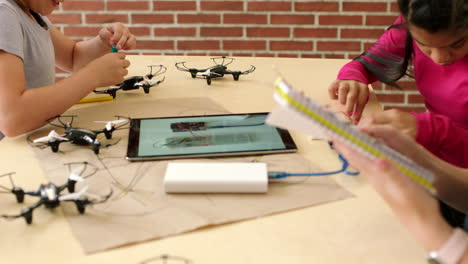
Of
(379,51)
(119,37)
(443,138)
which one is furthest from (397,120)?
(119,37)

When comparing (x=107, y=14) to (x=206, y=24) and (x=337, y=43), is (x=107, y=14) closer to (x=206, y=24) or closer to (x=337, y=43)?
(x=206, y=24)

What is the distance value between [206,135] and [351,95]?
1.19 feet

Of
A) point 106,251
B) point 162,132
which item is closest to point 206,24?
point 162,132

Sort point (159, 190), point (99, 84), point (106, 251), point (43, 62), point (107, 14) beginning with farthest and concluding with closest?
point (107, 14) → point (43, 62) → point (99, 84) → point (159, 190) → point (106, 251)

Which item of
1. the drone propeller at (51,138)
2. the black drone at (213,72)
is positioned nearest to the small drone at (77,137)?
the drone propeller at (51,138)

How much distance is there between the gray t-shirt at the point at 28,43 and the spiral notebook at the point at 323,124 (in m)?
0.69

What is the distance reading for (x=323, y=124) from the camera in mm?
529

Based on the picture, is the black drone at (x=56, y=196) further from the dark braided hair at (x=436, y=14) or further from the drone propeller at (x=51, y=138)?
the dark braided hair at (x=436, y=14)

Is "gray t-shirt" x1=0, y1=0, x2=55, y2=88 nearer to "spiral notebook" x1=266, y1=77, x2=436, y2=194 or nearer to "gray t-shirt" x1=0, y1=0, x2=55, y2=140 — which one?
"gray t-shirt" x1=0, y1=0, x2=55, y2=140

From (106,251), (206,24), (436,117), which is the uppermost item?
(206,24)

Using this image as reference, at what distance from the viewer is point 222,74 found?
129 cm

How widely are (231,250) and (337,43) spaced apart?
1.84 meters

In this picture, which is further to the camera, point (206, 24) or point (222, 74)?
point (206, 24)

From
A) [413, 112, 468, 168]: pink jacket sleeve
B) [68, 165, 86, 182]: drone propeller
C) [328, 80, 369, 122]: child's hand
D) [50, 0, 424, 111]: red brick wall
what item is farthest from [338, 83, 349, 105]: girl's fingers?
[50, 0, 424, 111]: red brick wall
